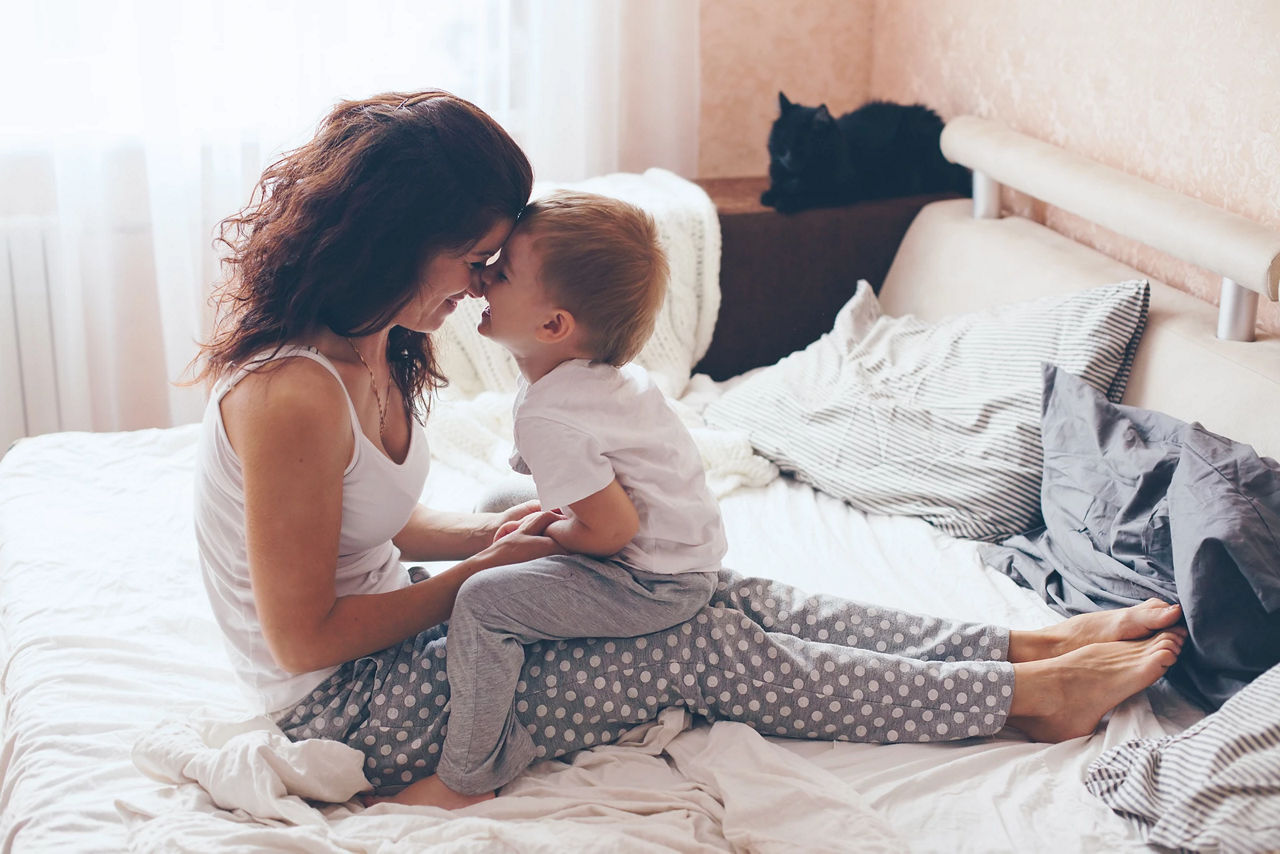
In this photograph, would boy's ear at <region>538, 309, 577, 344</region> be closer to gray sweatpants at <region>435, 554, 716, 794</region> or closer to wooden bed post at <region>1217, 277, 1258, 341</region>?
gray sweatpants at <region>435, 554, 716, 794</region>

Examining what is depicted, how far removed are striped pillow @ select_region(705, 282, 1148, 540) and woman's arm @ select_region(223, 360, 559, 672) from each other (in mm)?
1011

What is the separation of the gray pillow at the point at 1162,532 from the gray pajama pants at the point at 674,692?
0.26 meters

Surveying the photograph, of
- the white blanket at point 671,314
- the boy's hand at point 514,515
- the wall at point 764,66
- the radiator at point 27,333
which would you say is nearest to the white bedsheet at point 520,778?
the boy's hand at point 514,515

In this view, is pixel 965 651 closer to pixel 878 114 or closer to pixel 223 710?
pixel 223 710

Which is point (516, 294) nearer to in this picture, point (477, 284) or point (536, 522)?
point (477, 284)

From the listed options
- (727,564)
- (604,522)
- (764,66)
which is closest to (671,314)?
(727,564)

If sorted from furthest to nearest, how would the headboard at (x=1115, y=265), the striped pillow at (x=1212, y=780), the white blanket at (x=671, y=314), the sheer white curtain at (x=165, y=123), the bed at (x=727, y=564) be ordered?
the sheer white curtain at (x=165, y=123) → the white blanket at (x=671, y=314) → the headboard at (x=1115, y=265) → the bed at (x=727, y=564) → the striped pillow at (x=1212, y=780)

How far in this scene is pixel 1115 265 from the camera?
2043 mm

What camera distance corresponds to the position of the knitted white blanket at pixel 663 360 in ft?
6.68

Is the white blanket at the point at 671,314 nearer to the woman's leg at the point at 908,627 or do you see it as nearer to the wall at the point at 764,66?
the wall at the point at 764,66

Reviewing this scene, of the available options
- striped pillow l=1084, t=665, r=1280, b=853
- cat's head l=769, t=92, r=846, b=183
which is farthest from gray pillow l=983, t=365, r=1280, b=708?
cat's head l=769, t=92, r=846, b=183

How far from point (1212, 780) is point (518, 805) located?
70 centimetres

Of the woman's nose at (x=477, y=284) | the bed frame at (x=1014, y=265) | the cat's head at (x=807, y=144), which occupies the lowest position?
the bed frame at (x=1014, y=265)

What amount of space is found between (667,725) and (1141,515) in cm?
72
